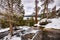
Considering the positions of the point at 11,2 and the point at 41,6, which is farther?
the point at 41,6

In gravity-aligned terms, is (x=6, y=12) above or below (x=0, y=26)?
above

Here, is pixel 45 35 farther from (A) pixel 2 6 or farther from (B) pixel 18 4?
(A) pixel 2 6

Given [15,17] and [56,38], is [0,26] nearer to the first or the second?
[15,17]

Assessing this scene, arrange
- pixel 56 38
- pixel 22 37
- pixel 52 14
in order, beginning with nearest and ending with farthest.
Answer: pixel 22 37 < pixel 56 38 < pixel 52 14

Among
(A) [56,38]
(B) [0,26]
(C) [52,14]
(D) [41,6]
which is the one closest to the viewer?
(A) [56,38]

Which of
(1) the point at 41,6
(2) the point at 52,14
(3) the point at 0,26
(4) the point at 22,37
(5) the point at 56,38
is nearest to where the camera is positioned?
(4) the point at 22,37

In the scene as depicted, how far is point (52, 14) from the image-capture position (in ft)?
46.5

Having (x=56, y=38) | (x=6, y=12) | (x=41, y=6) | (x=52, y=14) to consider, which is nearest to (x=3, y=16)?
(x=6, y=12)

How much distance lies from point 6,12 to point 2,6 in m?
0.45

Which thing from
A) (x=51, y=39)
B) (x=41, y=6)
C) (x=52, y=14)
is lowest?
(x=51, y=39)

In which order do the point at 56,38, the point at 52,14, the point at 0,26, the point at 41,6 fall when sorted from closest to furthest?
the point at 56,38 → the point at 0,26 → the point at 41,6 → the point at 52,14

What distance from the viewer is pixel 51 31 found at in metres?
8.45

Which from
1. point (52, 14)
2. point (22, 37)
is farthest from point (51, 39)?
point (52, 14)

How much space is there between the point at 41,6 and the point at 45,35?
201 inches
